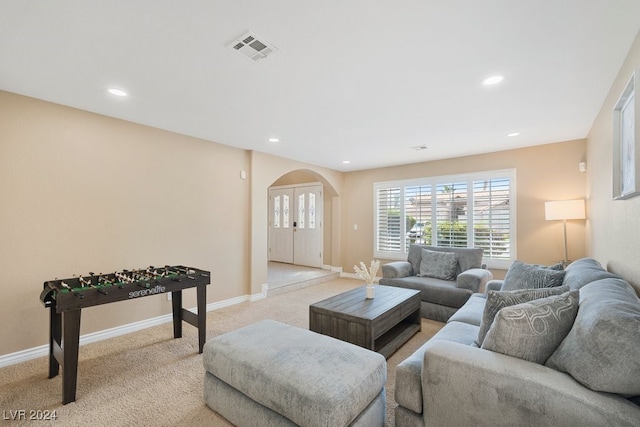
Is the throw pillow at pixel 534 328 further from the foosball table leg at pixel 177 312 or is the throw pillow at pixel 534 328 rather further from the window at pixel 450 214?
the window at pixel 450 214

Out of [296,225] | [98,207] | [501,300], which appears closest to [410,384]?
[501,300]

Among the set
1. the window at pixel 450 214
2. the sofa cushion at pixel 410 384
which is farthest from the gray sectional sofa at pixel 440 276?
→ the sofa cushion at pixel 410 384

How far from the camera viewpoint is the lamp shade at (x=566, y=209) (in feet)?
12.1

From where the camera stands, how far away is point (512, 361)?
134 cm

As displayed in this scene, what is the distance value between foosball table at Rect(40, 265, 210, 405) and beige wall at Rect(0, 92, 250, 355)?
1.67 ft

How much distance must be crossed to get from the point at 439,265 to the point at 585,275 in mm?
2244

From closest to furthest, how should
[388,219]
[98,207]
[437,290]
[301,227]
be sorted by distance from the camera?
[98,207] → [437,290] → [388,219] → [301,227]

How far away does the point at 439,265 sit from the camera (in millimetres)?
4191

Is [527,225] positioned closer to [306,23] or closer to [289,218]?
[306,23]

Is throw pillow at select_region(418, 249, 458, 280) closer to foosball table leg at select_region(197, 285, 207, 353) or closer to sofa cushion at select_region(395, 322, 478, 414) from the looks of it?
sofa cushion at select_region(395, 322, 478, 414)

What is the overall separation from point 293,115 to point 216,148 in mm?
1645

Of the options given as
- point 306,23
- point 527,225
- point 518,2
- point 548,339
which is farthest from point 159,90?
point 527,225

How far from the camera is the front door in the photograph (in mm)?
7004

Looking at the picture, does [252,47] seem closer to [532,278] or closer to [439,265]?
[532,278]
